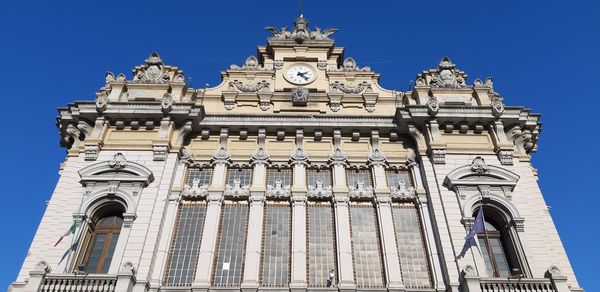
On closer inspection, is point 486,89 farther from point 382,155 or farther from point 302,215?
point 302,215

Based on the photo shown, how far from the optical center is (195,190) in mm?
22094

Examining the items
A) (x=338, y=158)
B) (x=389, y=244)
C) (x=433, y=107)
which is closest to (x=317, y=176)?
(x=338, y=158)

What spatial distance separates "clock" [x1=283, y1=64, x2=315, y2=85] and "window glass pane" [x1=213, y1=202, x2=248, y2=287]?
9012 millimetres

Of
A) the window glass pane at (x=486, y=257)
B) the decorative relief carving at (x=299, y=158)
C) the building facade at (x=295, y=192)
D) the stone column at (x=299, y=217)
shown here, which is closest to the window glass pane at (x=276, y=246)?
the building facade at (x=295, y=192)

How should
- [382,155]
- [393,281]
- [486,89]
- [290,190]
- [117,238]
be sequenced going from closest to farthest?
[393,281] → [117,238] → [290,190] → [382,155] → [486,89]

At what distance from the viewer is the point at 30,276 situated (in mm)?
17422

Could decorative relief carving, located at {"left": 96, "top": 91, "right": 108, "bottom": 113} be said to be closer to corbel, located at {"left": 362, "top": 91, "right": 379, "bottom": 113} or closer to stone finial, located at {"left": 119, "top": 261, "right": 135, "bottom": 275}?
stone finial, located at {"left": 119, "top": 261, "right": 135, "bottom": 275}

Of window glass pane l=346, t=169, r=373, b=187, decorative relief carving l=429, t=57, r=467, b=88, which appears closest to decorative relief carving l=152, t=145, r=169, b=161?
window glass pane l=346, t=169, r=373, b=187

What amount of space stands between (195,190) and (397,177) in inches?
366

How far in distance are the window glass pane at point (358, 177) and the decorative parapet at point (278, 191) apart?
9.55ft

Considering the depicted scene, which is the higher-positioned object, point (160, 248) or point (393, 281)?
point (160, 248)

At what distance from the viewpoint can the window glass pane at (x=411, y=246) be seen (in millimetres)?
19281

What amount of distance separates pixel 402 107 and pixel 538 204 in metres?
7.37

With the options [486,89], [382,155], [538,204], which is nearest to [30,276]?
[382,155]
